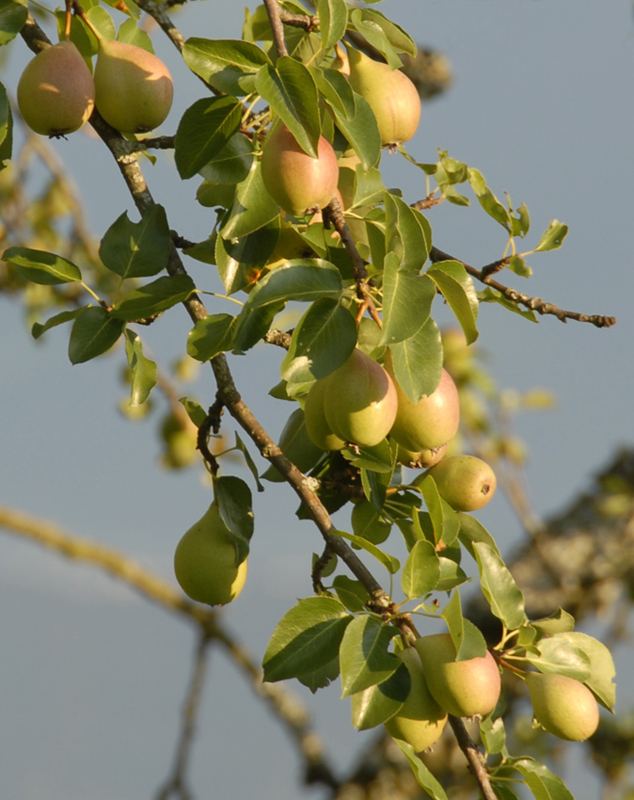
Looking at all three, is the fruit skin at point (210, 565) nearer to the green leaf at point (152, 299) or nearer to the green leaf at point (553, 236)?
the green leaf at point (152, 299)

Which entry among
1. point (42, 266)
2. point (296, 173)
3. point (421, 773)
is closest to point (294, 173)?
point (296, 173)

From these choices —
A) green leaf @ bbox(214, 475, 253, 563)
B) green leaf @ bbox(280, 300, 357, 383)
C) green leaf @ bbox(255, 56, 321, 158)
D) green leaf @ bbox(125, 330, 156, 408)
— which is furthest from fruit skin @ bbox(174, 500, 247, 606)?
green leaf @ bbox(255, 56, 321, 158)

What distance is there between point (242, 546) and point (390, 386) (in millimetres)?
225

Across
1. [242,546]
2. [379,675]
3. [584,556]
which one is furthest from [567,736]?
[584,556]

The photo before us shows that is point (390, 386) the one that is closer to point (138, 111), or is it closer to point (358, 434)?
point (358, 434)

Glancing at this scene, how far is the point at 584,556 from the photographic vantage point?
2080 mm

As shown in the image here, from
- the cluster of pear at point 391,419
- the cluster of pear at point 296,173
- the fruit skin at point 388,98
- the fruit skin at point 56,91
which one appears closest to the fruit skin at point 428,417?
the cluster of pear at point 391,419

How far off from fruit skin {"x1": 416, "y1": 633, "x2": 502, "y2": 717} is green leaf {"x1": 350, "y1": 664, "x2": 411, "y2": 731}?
0.07 ft

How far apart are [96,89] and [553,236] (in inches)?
17.8

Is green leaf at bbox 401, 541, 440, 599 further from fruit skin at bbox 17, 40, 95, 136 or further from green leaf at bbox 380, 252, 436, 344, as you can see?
fruit skin at bbox 17, 40, 95, 136

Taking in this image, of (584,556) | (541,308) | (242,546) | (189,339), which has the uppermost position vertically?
(541,308)

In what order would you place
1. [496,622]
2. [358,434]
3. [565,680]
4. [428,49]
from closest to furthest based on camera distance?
[358,434] < [565,680] < [496,622] < [428,49]

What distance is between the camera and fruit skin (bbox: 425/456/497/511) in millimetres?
688

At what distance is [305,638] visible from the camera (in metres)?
0.60
